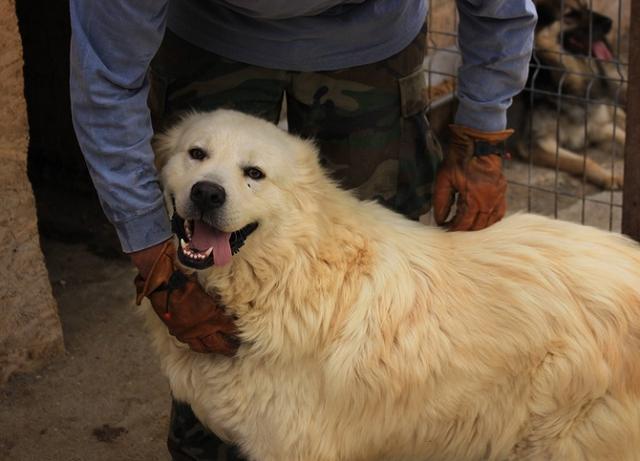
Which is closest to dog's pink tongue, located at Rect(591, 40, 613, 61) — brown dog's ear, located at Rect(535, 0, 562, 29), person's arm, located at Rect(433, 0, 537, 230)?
brown dog's ear, located at Rect(535, 0, 562, 29)

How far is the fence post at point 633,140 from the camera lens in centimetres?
381

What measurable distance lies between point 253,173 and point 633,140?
1.72 m

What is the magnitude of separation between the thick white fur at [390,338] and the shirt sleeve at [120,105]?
0.13 m

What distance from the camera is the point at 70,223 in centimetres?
553

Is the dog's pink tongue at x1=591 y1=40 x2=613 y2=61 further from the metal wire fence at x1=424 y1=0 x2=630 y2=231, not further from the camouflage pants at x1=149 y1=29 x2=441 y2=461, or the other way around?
the camouflage pants at x1=149 y1=29 x2=441 y2=461

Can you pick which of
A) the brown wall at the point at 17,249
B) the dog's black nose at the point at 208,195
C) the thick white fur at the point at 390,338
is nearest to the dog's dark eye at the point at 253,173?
the thick white fur at the point at 390,338

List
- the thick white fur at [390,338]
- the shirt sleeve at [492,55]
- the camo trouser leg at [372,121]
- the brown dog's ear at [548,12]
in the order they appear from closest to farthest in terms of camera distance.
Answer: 1. the thick white fur at [390,338]
2. the shirt sleeve at [492,55]
3. the camo trouser leg at [372,121]
4. the brown dog's ear at [548,12]

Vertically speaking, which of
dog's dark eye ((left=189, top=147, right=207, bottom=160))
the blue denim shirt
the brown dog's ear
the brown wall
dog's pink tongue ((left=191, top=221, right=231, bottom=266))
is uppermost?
the blue denim shirt

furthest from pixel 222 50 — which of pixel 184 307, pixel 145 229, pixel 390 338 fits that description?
pixel 390 338

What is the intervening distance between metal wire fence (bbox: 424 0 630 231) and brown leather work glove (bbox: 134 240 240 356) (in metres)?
3.21

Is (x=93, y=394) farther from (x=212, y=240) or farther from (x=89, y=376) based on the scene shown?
(x=212, y=240)

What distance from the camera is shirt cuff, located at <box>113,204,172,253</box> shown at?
2.80 meters

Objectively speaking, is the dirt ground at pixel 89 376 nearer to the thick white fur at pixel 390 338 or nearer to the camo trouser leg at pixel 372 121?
the thick white fur at pixel 390 338

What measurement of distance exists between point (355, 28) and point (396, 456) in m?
1.23
